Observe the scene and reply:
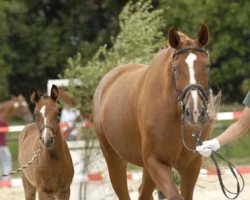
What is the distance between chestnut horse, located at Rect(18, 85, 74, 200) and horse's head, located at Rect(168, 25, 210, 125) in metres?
2.55

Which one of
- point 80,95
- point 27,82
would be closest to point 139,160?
point 80,95

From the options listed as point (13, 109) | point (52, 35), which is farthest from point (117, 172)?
point (52, 35)

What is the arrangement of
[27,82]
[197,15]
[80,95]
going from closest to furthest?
[80,95] < [197,15] < [27,82]

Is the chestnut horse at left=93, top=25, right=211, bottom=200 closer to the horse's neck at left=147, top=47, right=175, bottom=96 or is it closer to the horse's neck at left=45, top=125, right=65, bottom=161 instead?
the horse's neck at left=147, top=47, right=175, bottom=96

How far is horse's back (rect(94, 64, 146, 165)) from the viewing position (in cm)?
680

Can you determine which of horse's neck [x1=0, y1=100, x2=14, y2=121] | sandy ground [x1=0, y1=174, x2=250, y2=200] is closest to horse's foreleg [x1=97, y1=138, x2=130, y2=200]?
sandy ground [x1=0, y1=174, x2=250, y2=200]

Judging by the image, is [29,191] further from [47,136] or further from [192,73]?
[192,73]

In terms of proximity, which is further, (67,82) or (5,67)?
(5,67)

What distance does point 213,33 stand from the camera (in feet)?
70.9

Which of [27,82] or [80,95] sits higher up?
[80,95]

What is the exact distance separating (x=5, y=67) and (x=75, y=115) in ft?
50.8

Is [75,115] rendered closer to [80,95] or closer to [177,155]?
[80,95]

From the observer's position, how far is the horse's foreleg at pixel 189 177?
6301mm

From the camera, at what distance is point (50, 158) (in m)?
8.51
